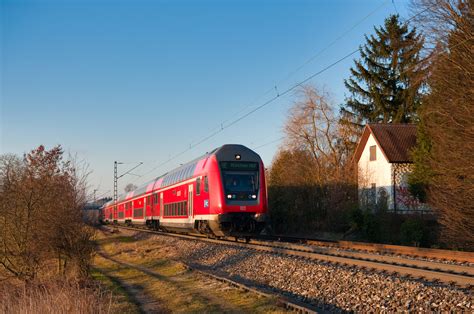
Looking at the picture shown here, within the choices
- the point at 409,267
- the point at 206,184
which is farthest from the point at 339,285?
the point at 206,184

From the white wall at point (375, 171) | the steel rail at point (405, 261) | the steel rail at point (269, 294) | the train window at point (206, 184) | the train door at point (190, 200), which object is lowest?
the steel rail at point (269, 294)

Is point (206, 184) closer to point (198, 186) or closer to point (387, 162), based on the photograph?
point (198, 186)

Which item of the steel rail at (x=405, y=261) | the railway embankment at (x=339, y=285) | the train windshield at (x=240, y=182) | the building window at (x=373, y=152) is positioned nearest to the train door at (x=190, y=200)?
the train windshield at (x=240, y=182)

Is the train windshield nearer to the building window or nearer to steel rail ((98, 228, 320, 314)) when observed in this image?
steel rail ((98, 228, 320, 314))

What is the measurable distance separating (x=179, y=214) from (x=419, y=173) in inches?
491

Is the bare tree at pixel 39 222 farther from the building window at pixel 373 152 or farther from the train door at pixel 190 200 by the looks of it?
the building window at pixel 373 152

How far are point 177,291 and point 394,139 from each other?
27.2m

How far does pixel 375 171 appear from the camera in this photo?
35750 mm

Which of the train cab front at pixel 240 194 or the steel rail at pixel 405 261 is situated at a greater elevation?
the train cab front at pixel 240 194

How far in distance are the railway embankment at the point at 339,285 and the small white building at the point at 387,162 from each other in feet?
57.5

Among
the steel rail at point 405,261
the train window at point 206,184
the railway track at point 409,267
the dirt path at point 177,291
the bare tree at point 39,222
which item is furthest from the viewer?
the train window at point 206,184

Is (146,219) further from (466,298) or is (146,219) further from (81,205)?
(466,298)

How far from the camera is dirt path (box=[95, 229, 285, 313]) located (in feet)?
31.8

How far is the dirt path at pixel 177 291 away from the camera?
970 centimetres
